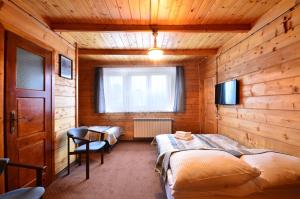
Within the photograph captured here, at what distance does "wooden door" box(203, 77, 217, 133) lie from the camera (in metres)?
4.48

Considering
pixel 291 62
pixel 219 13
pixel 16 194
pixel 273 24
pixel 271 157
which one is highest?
A: pixel 219 13

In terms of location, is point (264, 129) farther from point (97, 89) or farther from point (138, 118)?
point (97, 89)

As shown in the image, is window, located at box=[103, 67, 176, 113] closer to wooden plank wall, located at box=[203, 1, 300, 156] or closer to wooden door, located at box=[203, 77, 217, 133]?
wooden door, located at box=[203, 77, 217, 133]

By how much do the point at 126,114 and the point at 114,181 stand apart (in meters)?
2.75

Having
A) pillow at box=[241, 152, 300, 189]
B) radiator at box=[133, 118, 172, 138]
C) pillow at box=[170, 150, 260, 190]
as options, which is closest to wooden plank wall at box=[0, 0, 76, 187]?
pillow at box=[170, 150, 260, 190]

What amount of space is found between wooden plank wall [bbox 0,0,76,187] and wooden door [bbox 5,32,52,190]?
0.41 ft

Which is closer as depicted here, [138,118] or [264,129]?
[264,129]

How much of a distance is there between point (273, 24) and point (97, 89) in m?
4.37

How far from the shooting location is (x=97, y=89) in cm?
530

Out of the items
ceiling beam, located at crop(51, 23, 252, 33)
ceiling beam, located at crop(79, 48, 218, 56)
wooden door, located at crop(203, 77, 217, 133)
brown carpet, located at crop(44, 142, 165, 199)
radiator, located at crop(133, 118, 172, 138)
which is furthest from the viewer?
radiator, located at crop(133, 118, 172, 138)

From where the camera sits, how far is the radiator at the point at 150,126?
5.25 metres

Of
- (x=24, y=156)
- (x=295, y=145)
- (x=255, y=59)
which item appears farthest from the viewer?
(x=255, y=59)

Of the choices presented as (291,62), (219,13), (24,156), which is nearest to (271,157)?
(291,62)

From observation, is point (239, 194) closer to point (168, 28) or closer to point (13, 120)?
point (168, 28)
